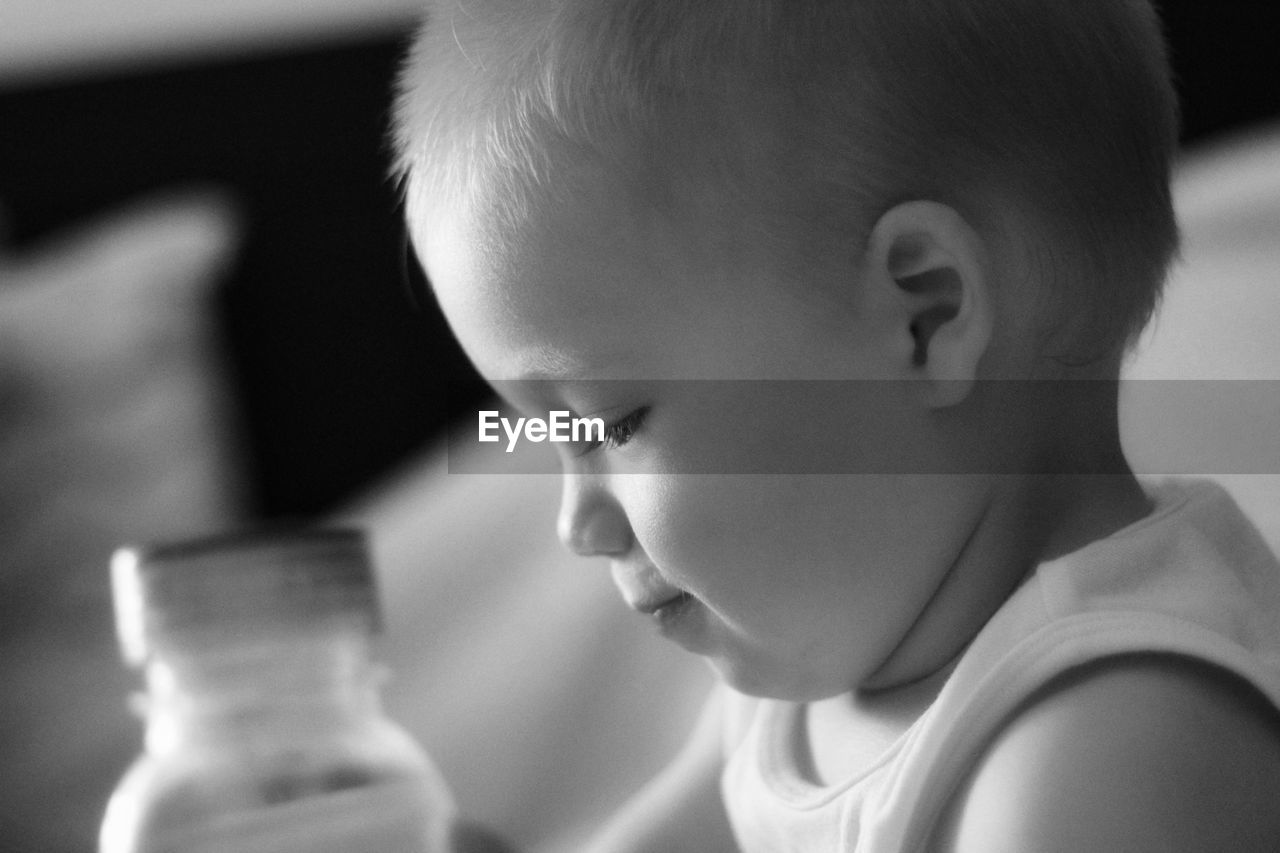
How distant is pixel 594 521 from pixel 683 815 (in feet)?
0.77

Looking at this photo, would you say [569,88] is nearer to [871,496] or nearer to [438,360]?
[871,496]

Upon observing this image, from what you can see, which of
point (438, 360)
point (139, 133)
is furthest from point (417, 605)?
point (139, 133)

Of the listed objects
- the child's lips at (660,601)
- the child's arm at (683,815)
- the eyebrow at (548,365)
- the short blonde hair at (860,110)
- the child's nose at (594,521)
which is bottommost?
the child's arm at (683,815)

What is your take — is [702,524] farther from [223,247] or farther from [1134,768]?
[223,247]

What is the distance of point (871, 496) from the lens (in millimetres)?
475

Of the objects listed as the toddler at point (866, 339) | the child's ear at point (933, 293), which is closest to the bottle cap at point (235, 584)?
the toddler at point (866, 339)

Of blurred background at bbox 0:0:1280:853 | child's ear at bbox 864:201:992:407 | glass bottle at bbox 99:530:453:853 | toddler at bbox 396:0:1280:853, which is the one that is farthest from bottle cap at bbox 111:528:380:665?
blurred background at bbox 0:0:1280:853

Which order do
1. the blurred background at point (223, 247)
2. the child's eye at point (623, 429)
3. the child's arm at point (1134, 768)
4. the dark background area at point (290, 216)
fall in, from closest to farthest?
the child's arm at point (1134, 768)
the child's eye at point (623, 429)
the blurred background at point (223, 247)
the dark background area at point (290, 216)

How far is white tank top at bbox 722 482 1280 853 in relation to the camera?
0.41 metres

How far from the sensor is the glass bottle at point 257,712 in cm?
57

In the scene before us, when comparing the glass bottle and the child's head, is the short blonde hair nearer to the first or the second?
the child's head

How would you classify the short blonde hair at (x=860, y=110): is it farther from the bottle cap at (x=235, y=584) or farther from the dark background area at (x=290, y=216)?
the dark background area at (x=290, y=216)

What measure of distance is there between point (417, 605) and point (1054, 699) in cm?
63

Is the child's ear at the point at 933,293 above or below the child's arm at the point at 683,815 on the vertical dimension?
above
